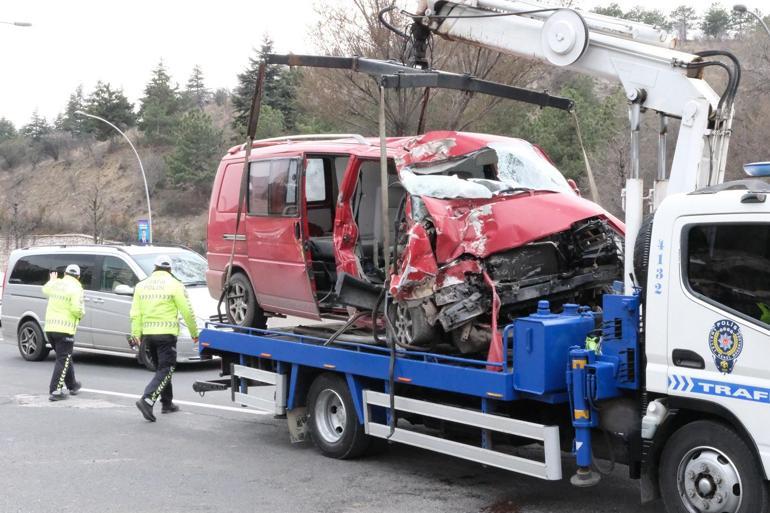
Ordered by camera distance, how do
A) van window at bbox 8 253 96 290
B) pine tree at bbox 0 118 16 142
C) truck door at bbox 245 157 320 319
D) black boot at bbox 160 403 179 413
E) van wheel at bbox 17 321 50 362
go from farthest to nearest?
1. pine tree at bbox 0 118 16 142
2. van wheel at bbox 17 321 50 362
3. van window at bbox 8 253 96 290
4. black boot at bbox 160 403 179 413
5. truck door at bbox 245 157 320 319

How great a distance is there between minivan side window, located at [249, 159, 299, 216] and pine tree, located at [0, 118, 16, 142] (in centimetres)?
8618

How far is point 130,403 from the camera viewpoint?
439 inches

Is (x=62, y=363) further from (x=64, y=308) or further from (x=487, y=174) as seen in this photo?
(x=487, y=174)

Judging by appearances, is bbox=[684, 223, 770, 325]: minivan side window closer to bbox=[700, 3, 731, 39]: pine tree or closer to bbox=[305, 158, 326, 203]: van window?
bbox=[305, 158, 326, 203]: van window

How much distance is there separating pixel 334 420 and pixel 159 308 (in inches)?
116

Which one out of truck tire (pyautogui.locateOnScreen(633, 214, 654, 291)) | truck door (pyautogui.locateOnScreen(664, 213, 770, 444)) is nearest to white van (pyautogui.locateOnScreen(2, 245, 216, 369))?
truck tire (pyautogui.locateOnScreen(633, 214, 654, 291))

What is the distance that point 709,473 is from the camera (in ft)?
16.5

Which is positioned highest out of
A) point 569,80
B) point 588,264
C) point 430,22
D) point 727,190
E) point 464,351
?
point 569,80

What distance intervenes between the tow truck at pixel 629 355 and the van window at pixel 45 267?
7.21 meters

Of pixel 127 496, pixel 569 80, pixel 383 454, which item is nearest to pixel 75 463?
pixel 127 496

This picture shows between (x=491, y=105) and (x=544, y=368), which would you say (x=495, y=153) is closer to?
(x=544, y=368)

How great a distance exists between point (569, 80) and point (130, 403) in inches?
1332

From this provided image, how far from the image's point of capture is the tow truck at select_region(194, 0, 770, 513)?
4.95 metres

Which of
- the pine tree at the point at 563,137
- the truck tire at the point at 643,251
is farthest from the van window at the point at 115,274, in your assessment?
the pine tree at the point at 563,137
